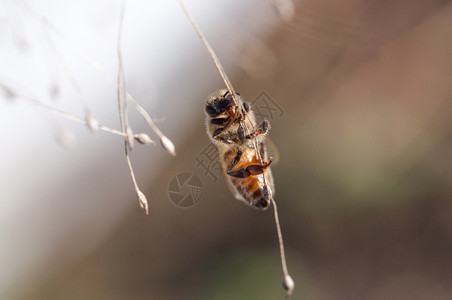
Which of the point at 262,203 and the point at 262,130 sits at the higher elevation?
the point at 262,130

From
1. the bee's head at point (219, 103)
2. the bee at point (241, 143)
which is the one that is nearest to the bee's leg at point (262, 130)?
the bee at point (241, 143)

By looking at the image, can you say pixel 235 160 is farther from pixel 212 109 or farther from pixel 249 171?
pixel 212 109

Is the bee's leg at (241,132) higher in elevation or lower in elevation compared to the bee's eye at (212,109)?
lower

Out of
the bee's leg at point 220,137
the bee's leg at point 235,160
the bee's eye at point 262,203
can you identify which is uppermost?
the bee's leg at point 220,137

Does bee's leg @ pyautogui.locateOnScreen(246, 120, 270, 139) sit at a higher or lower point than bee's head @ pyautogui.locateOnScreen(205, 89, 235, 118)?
lower

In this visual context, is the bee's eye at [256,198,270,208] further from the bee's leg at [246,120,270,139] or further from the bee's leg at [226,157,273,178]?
the bee's leg at [246,120,270,139]

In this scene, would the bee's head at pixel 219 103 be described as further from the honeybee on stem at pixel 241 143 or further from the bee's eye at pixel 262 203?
the bee's eye at pixel 262 203

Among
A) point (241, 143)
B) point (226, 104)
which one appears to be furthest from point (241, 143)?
point (226, 104)

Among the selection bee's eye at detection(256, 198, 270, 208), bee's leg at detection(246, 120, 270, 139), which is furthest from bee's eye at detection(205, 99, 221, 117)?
bee's eye at detection(256, 198, 270, 208)

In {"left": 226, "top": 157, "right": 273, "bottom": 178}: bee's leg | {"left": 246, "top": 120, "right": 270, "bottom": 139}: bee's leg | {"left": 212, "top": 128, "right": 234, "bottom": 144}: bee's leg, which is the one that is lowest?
{"left": 226, "top": 157, "right": 273, "bottom": 178}: bee's leg
